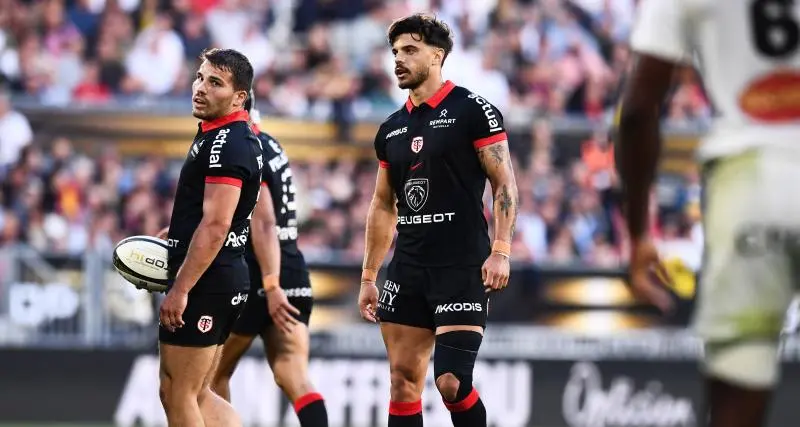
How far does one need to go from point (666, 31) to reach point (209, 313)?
3.82 meters

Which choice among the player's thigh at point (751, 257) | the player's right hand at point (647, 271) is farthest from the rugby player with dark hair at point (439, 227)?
the player's thigh at point (751, 257)

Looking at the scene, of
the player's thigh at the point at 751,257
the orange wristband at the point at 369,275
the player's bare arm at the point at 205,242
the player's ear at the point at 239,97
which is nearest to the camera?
the player's thigh at the point at 751,257

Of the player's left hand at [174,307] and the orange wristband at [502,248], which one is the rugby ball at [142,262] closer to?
the player's left hand at [174,307]

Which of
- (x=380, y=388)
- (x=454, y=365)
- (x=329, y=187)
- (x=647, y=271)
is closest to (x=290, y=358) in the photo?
(x=454, y=365)

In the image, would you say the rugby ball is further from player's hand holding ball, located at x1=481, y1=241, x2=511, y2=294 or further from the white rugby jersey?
the white rugby jersey

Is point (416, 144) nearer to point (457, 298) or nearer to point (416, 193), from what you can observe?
point (416, 193)

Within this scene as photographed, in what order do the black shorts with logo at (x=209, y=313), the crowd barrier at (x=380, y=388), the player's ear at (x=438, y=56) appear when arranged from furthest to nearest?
1. the crowd barrier at (x=380, y=388)
2. the player's ear at (x=438, y=56)
3. the black shorts with logo at (x=209, y=313)

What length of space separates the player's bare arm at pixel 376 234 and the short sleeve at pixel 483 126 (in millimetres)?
625

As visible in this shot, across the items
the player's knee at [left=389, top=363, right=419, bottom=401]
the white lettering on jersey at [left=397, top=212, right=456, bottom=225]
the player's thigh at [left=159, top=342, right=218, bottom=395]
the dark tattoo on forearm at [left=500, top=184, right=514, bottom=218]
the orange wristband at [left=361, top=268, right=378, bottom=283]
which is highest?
the dark tattoo on forearm at [left=500, top=184, right=514, bottom=218]

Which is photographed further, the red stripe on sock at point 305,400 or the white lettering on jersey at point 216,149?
the red stripe on sock at point 305,400

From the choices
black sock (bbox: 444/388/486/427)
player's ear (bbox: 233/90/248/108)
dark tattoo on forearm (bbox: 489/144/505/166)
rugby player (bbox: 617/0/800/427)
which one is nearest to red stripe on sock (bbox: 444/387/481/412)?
→ black sock (bbox: 444/388/486/427)

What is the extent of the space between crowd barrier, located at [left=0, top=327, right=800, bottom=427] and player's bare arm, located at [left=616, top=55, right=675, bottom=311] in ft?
29.8

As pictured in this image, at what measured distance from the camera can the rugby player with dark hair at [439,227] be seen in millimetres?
7562

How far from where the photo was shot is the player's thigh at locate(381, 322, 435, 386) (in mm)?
7625
